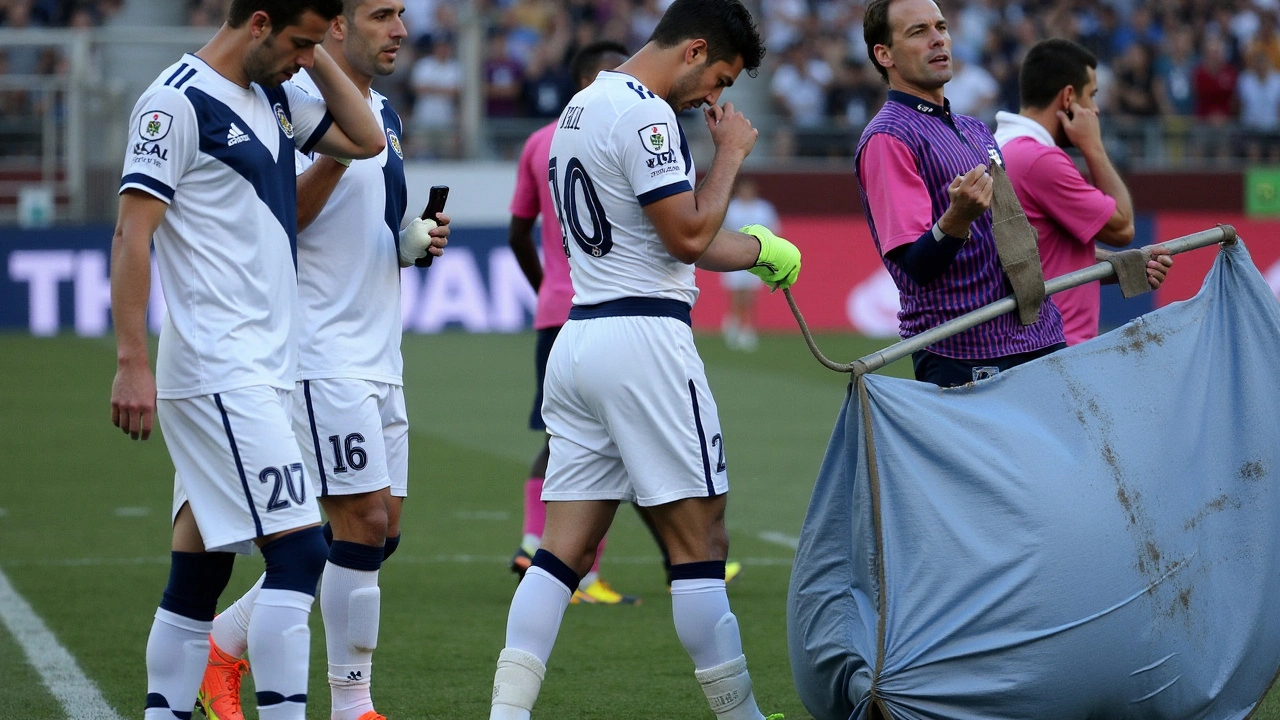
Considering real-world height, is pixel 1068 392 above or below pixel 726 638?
above

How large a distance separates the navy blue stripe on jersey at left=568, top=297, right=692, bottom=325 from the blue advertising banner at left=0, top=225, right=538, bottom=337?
13901mm

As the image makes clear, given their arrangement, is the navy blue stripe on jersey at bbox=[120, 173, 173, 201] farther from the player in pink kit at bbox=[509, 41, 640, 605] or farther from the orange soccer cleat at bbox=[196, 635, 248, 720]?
the player in pink kit at bbox=[509, 41, 640, 605]

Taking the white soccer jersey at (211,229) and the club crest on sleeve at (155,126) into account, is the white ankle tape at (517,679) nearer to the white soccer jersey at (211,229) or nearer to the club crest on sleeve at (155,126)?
Result: the white soccer jersey at (211,229)

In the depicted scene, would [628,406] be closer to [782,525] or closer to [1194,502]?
[1194,502]

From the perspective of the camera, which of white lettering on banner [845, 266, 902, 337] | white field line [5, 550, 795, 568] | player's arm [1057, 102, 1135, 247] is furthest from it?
white lettering on banner [845, 266, 902, 337]

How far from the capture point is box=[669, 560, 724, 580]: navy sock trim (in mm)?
4301

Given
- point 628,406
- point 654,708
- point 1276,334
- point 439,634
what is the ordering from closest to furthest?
point 628,406, point 1276,334, point 654,708, point 439,634

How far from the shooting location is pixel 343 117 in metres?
4.25

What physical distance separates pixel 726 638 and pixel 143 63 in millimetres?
18591

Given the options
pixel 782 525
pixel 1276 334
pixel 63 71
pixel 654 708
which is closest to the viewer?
pixel 1276 334

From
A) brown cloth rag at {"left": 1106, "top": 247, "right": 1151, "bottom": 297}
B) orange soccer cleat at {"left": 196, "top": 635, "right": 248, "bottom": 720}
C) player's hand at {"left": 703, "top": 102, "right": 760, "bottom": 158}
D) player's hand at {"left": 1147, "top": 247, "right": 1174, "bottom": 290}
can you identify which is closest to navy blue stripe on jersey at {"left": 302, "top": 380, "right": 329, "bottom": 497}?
orange soccer cleat at {"left": 196, "top": 635, "right": 248, "bottom": 720}

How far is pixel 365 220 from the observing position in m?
4.73

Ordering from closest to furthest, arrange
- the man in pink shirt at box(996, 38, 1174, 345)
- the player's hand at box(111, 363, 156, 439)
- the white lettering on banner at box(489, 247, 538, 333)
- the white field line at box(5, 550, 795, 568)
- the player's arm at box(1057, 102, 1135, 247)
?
1. the player's hand at box(111, 363, 156, 439)
2. the man in pink shirt at box(996, 38, 1174, 345)
3. the player's arm at box(1057, 102, 1135, 247)
4. the white field line at box(5, 550, 795, 568)
5. the white lettering on banner at box(489, 247, 538, 333)

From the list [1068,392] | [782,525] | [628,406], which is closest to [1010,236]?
[1068,392]
